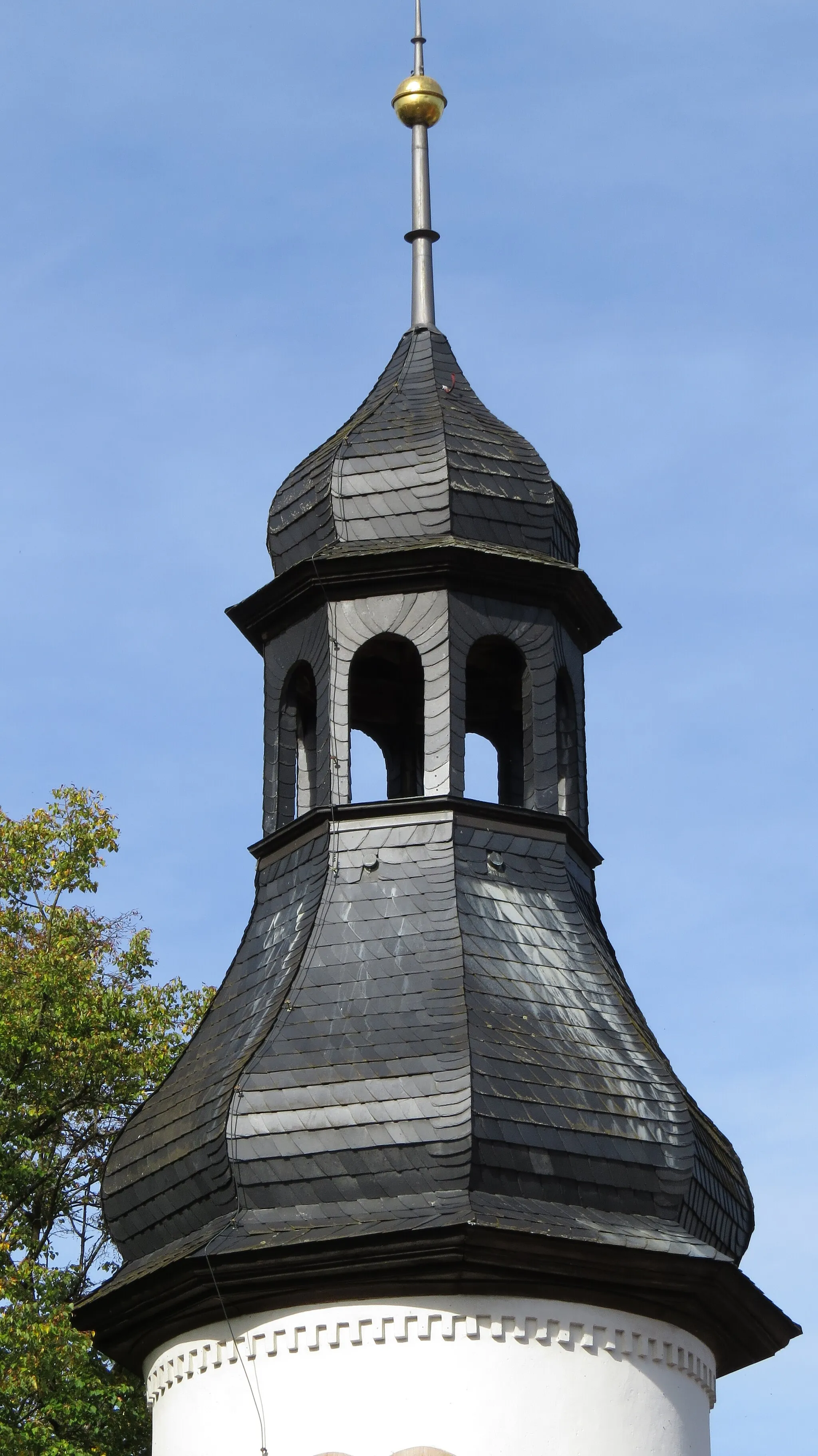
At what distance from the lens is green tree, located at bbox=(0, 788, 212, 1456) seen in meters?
20.2

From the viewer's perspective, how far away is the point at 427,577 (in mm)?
18125

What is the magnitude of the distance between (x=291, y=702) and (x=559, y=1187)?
13.4 feet

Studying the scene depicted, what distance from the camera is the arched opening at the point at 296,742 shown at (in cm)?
1864

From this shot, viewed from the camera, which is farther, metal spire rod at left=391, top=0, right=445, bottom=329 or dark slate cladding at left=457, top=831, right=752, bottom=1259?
metal spire rod at left=391, top=0, right=445, bottom=329

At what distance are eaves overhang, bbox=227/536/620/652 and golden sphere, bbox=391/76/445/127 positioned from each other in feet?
13.1

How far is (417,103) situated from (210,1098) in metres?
7.55

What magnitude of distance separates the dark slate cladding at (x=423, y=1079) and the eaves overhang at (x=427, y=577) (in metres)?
1.47

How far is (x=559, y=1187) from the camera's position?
15984 millimetres

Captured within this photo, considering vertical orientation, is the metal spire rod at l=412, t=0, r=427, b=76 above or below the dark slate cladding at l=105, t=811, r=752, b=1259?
above

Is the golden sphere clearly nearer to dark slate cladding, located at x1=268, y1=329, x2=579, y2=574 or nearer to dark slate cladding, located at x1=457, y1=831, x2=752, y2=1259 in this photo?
dark slate cladding, located at x1=268, y1=329, x2=579, y2=574

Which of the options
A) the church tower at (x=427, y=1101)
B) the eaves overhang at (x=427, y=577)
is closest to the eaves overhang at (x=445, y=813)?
the church tower at (x=427, y=1101)

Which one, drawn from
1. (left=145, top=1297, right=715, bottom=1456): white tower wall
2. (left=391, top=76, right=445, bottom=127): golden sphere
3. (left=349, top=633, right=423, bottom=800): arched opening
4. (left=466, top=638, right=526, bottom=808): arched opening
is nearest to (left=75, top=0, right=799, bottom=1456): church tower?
(left=145, top=1297, right=715, bottom=1456): white tower wall

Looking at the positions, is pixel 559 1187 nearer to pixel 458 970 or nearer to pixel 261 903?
pixel 458 970

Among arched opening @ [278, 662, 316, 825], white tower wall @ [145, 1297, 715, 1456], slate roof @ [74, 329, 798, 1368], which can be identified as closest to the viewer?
white tower wall @ [145, 1297, 715, 1456]
